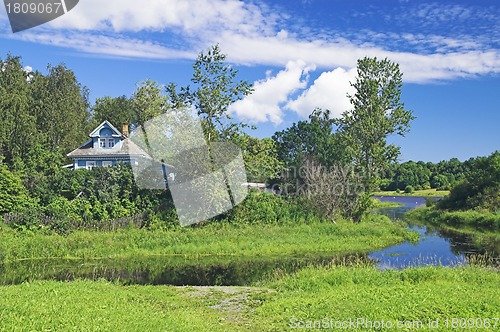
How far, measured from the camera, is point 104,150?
44875 millimetres

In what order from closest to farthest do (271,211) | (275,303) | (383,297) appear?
(383,297), (275,303), (271,211)

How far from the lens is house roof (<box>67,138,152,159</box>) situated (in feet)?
144

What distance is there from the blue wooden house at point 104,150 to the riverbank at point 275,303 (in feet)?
99.7

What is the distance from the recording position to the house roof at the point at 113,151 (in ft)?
144

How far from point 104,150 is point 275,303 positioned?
3591 cm

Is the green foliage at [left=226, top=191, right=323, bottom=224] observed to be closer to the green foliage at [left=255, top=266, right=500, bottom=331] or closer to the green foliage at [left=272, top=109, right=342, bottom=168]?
the green foliage at [left=255, top=266, right=500, bottom=331]

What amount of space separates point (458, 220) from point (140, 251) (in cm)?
3075

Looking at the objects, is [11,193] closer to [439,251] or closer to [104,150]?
[104,150]

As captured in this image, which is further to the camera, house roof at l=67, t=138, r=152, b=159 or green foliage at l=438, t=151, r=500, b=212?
green foliage at l=438, t=151, r=500, b=212

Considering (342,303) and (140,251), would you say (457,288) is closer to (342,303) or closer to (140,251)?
(342,303)

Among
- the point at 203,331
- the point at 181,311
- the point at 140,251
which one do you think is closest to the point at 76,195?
the point at 140,251

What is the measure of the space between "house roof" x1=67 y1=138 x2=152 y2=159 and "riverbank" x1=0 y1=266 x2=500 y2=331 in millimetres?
30056

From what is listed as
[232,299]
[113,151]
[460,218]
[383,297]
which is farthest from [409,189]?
[383,297]

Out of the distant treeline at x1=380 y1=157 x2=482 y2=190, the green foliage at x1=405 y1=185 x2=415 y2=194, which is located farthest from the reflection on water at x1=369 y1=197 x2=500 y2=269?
the distant treeline at x1=380 y1=157 x2=482 y2=190
